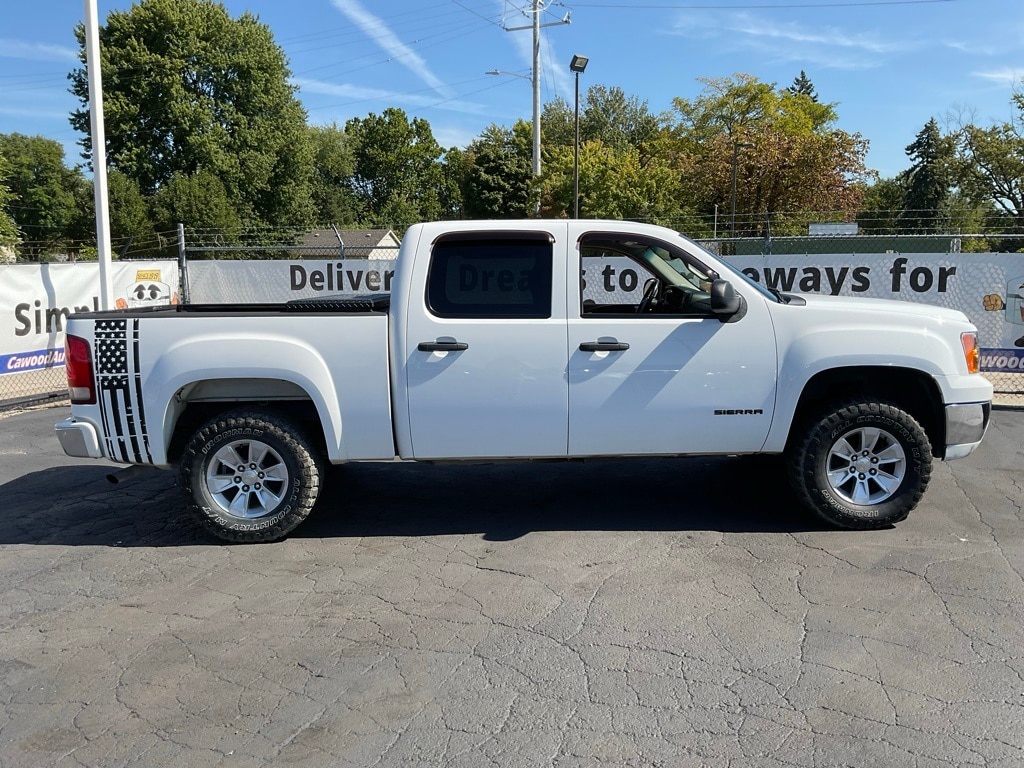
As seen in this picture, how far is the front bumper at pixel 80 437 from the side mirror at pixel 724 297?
4006mm

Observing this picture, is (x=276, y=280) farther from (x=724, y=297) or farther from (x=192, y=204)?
(x=192, y=204)

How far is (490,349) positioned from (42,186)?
8802 cm

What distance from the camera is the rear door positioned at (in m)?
4.91

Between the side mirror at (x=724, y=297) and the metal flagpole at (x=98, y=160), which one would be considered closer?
the side mirror at (x=724, y=297)

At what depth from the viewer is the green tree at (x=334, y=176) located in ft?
255

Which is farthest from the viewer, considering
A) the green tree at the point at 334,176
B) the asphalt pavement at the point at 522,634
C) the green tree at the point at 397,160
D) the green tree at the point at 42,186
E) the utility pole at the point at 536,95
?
the green tree at the point at 397,160

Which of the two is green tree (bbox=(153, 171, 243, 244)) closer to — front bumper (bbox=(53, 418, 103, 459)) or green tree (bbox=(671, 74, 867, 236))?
green tree (bbox=(671, 74, 867, 236))

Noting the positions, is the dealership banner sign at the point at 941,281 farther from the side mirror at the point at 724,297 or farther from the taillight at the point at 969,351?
the side mirror at the point at 724,297

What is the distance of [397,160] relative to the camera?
84.1 metres

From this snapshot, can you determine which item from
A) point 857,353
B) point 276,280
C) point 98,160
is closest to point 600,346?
point 857,353

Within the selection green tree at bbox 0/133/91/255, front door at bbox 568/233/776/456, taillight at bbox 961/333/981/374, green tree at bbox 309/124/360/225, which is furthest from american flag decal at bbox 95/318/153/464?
green tree at bbox 309/124/360/225

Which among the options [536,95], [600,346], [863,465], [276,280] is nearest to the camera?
[600,346]

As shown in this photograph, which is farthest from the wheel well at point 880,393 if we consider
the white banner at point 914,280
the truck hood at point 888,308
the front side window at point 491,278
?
the white banner at point 914,280

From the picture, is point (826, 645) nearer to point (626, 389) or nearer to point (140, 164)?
point (626, 389)
